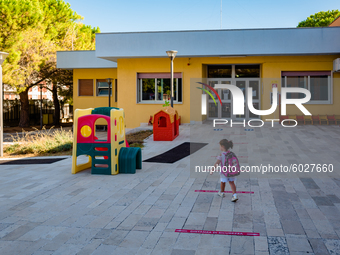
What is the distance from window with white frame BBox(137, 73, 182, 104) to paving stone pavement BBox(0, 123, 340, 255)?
10149 mm

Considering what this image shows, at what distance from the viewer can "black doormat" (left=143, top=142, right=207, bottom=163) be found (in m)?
10.3

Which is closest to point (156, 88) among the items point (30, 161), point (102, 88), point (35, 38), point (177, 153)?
point (102, 88)

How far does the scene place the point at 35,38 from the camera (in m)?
22.6

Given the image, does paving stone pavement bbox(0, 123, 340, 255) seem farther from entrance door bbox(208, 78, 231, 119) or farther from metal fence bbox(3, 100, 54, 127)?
metal fence bbox(3, 100, 54, 127)

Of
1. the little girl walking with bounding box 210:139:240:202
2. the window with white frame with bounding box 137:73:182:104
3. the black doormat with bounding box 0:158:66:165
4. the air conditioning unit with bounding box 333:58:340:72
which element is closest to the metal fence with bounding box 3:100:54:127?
the window with white frame with bounding box 137:73:182:104

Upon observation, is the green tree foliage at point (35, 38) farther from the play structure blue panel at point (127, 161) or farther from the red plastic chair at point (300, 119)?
the red plastic chair at point (300, 119)

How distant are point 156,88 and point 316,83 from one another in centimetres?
853

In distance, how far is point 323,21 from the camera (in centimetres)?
3788

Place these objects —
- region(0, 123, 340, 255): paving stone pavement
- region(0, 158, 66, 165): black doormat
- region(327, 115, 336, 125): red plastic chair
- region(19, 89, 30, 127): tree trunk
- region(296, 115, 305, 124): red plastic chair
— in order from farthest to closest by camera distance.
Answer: region(19, 89, 30, 127): tree trunk
region(296, 115, 305, 124): red plastic chair
region(327, 115, 336, 125): red plastic chair
region(0, 158, 66, 165): black doormat
region(0, 123, 340, 255): paving stone pavement

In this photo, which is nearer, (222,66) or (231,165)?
(231,165)

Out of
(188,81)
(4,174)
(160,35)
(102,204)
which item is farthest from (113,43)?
(102,204)

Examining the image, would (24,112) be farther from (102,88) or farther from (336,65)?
(336,65)

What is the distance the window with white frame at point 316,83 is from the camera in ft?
59.6

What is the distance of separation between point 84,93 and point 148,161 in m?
15.3
